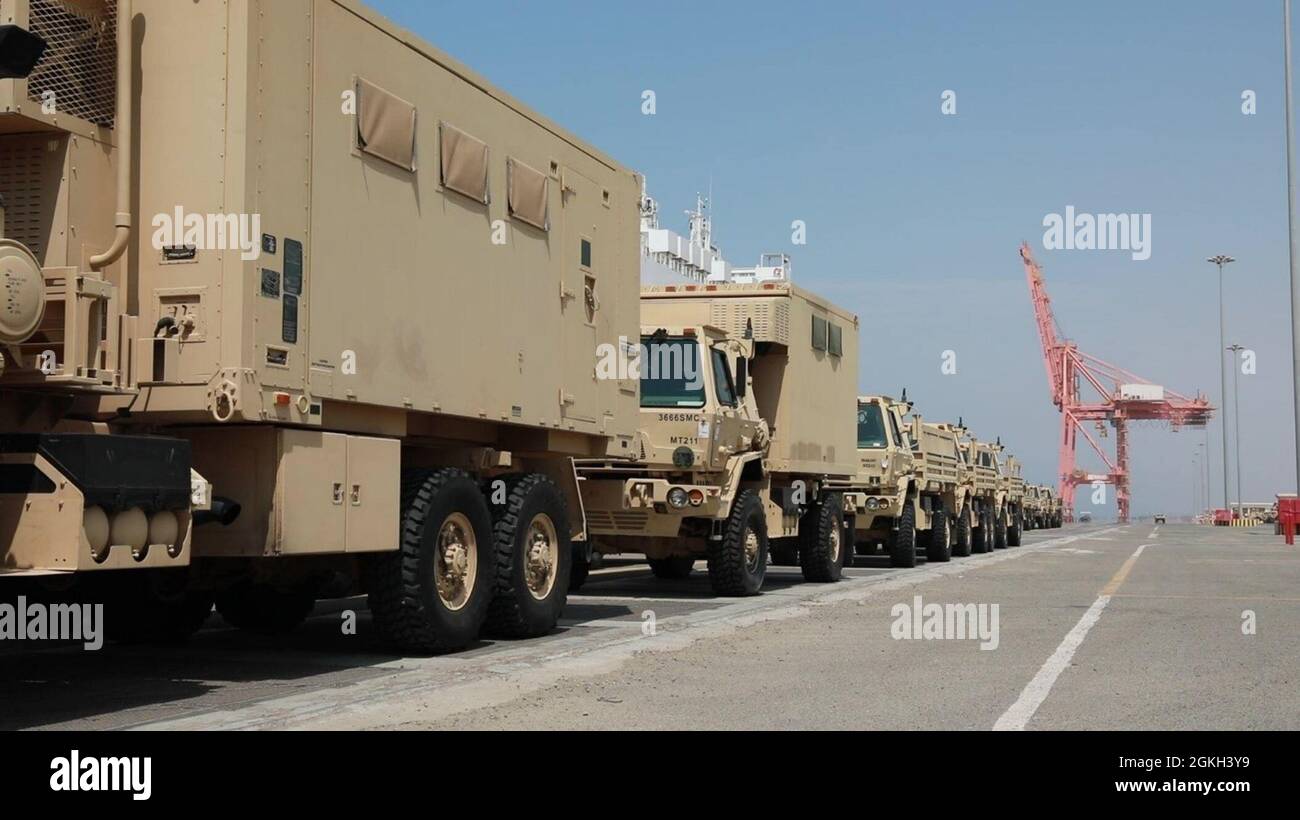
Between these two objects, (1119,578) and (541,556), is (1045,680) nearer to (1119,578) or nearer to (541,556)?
(541,556)

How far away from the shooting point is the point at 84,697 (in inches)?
349

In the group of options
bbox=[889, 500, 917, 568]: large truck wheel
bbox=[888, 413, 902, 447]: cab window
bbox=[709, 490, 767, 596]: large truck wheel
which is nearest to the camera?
bbox=[709, 490, 767, 596]: large truck wheel

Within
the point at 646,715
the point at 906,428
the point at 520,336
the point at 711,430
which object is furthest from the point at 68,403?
the point at 906,428

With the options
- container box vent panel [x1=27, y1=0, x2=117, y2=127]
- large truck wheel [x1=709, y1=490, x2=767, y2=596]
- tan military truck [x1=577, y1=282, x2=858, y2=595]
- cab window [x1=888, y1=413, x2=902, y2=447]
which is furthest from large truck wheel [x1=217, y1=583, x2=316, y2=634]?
cab window [x1=888, y1=413, x2=902, y2=447]

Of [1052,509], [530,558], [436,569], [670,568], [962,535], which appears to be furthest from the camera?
[1052,509]

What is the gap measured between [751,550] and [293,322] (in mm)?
9648

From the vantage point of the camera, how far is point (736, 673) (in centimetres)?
1020

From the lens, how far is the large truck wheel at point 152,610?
34.4 feet

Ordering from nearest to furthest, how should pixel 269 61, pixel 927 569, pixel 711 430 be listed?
1. pixel 269 61
2. pixel 711 430
3. pixel 927 569

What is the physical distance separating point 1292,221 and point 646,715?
4179 cm

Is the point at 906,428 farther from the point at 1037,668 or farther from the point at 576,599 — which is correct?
the point at 1037,668

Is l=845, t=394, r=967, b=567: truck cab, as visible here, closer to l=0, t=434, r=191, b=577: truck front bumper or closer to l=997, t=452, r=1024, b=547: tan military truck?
l=997, t=452, r=1024, b=547: tan military truck

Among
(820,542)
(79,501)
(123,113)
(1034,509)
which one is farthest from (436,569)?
(1034,509)

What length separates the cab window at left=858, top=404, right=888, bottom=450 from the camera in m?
25.3
